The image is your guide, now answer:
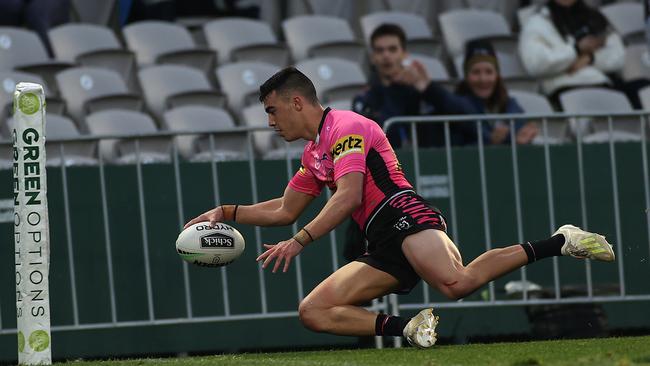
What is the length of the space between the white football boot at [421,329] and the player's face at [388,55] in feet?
13.0

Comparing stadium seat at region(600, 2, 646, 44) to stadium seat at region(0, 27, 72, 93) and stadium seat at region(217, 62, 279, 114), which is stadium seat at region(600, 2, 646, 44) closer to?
stadium seat at region(217, 62, 279, 114)

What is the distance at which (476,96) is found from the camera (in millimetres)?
12438

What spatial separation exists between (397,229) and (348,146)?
0.62 metres

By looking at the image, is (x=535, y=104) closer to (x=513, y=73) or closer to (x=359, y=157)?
(x=513, y=73)

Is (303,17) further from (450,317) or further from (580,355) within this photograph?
(580,355)

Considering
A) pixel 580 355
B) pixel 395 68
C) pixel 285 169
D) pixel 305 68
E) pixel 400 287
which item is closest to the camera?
pixel 580 355

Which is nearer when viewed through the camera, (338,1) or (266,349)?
(266,349)

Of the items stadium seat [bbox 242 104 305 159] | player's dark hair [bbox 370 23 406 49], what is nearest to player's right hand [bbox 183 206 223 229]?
stadium seat [bbox 242 104 305 159]

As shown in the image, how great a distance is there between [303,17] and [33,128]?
7227 mm

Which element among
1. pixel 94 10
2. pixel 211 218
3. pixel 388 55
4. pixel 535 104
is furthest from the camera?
pixel 94 10

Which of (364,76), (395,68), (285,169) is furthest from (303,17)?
(285,169)

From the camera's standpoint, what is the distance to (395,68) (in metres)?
12.0

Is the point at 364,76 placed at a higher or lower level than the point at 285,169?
higher

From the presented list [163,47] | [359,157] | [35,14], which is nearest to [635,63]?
[163,47]
